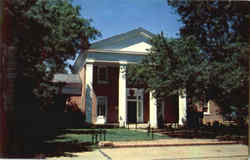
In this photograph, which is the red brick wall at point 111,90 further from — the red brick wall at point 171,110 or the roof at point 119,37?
the red brick wall at point 171,110

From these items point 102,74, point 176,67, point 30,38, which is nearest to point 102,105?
point 102,74

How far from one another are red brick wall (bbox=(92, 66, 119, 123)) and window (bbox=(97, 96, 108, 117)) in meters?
0.35

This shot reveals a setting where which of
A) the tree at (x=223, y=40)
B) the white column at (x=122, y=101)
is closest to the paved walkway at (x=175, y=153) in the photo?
the tree at (x=223, y=40)

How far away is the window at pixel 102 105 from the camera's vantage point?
23.9 metres

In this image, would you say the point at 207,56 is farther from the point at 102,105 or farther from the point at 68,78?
the point at 68,78

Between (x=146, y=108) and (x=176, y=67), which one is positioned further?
(x=146, y=108)

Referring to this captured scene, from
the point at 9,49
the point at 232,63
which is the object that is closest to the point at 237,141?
the point at 232,63

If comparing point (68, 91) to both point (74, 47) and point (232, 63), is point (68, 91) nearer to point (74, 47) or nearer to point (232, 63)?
point (74, 47)

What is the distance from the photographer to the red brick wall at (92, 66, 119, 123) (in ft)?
78.5

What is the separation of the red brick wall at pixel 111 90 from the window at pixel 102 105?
0.35 metres

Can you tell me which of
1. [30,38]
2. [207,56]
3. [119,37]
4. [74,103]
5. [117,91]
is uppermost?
[119,37]

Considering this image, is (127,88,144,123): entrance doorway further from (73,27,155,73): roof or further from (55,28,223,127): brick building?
(73,27,155,73): roof

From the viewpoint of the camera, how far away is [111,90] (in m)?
24.3

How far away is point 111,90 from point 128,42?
4.45m
